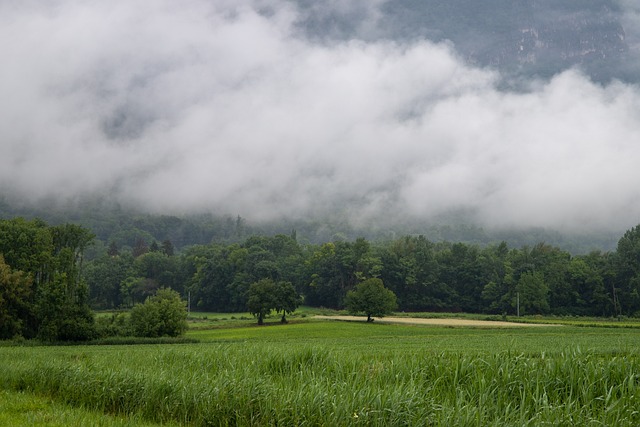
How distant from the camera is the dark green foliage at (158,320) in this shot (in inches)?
2557

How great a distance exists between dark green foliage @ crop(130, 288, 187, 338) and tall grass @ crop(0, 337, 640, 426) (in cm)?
5069

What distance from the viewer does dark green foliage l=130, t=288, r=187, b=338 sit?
64.9 metres

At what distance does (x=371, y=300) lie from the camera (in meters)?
99.6

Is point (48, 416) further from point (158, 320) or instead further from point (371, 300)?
point (371, 300)

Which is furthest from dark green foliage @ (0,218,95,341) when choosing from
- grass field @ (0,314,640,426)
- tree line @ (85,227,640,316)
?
tree line @ (85,227,640,316)

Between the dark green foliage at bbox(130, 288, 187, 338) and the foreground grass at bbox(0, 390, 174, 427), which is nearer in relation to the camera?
the foreground grass at bbox(0, 390, 174, 427)

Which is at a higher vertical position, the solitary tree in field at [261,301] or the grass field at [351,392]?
the grass field at [351,392]

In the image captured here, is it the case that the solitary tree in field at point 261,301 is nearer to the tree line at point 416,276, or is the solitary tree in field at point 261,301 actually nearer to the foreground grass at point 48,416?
the tree line at point 416,276

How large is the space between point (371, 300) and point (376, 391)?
89.9 m

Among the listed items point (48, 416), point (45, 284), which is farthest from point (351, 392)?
point (45, 284)

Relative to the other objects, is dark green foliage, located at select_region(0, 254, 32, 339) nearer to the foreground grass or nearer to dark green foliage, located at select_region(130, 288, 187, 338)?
dark green foliage, located at select_region(130, 288, 187, 338)

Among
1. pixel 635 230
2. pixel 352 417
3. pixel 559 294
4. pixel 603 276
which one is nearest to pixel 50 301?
pixel 352 417

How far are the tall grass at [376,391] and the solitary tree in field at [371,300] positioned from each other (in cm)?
8447

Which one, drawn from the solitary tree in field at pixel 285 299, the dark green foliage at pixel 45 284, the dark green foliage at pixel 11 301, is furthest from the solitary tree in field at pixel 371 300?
the dark green foliage at pixel 11 301
